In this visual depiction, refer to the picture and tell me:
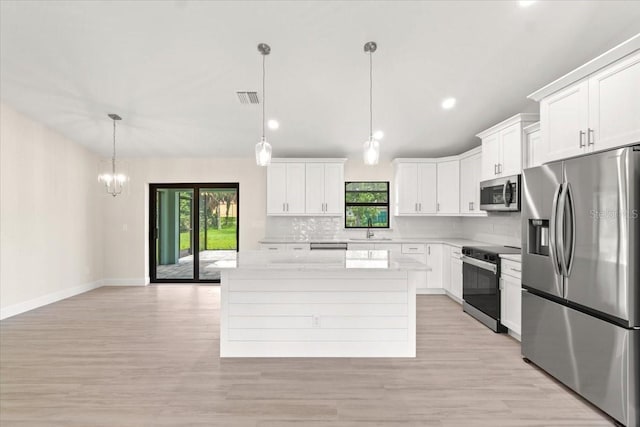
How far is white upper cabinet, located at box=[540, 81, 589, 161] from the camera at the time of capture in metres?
2.67

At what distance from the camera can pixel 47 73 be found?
3.96 metres

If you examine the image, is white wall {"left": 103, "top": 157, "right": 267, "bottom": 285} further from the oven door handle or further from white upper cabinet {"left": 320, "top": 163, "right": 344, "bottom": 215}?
the oven door handle

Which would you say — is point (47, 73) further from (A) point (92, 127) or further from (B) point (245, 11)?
(B) point (245, 11)

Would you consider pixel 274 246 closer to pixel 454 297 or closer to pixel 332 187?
pixel 332 187

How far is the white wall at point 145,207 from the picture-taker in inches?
259

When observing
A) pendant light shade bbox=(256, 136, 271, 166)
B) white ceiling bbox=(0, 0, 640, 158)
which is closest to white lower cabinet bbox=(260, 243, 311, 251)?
white ceiling bbox=(0, 0, 640, 158)

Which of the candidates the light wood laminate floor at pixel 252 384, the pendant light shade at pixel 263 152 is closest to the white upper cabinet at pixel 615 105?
the light wood laminate floor at pixel 252 384

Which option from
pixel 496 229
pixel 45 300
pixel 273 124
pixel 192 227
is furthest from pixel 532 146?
pixel 45 300

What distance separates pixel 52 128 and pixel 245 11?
414cm

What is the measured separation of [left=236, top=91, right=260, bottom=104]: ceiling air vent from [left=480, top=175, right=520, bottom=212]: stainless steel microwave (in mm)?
3202

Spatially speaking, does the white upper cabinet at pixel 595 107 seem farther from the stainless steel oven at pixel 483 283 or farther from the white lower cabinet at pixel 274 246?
the white lower cabinet at pixel 274 246

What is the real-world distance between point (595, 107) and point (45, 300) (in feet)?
22.6

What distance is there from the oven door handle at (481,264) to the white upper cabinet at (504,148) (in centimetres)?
109

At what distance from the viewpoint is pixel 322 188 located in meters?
6.07
